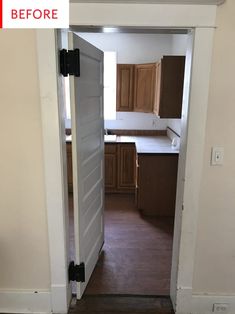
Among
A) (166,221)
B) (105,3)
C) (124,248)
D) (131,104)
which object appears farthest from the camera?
(131,104)

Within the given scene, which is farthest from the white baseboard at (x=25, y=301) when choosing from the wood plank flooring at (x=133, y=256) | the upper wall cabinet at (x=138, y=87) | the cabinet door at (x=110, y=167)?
the upper wall cabinet at (x=138, y=87)

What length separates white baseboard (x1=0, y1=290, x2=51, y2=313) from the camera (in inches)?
76.0

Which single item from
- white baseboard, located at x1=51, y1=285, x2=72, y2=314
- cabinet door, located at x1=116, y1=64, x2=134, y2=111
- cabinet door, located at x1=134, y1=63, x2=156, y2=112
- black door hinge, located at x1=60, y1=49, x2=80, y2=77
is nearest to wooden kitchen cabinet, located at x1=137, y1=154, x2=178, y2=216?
cabinet door, located at x1=134, y1=63, x2=156, y2=112

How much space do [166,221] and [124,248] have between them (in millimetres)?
817

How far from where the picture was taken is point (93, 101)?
2.16m

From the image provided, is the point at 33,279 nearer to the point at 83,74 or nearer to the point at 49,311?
the point at 49,311

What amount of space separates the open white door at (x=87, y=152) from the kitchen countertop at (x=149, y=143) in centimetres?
108

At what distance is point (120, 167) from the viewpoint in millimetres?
4191

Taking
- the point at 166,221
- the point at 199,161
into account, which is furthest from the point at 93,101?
the point at 166,221

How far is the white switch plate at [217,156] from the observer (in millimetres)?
1708

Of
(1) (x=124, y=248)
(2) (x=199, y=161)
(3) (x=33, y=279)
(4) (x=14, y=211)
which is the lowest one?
(1) (x=124, y=248)

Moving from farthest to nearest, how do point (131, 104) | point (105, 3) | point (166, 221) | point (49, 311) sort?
point (131, 104)
point (166, 221)
point (49, 311)
point (105, 3)

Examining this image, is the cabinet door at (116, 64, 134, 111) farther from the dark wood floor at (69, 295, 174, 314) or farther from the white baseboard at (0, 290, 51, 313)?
the white baseboard at (0, 290, 51, 313)

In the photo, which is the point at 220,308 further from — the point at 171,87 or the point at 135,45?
the point at 135,45
